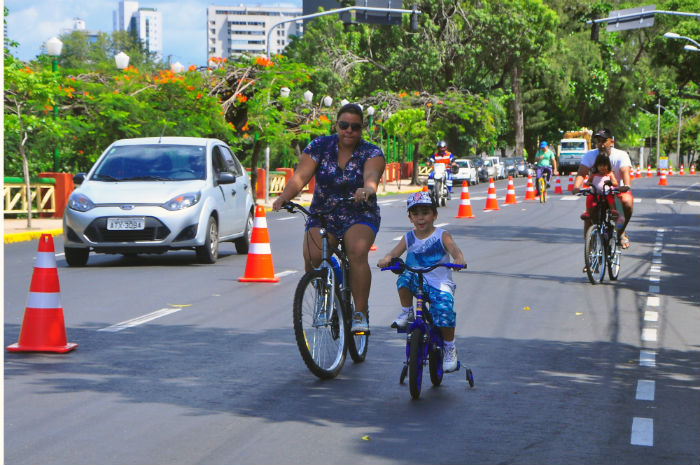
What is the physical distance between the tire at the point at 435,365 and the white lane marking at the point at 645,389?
118cm

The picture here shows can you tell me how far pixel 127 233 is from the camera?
576 inches

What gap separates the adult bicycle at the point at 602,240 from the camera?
1359cm

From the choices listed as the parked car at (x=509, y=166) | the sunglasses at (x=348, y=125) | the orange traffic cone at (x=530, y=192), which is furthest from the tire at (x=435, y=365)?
the parked car at (x=509, y=166)

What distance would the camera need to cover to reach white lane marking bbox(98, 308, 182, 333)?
959cm

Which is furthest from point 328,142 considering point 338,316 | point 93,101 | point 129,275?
point 93,101

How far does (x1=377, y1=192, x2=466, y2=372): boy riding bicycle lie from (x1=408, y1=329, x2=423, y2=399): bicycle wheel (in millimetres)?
277

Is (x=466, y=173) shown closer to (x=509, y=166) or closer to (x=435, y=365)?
(x=509, y=166)

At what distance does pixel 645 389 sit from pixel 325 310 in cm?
204

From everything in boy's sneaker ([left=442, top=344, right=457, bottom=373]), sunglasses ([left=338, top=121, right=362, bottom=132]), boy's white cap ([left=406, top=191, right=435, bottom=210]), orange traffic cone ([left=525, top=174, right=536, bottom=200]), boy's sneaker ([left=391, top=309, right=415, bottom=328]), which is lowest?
orange traffic cone ([left=525, top=174, right=536, bottom=200])

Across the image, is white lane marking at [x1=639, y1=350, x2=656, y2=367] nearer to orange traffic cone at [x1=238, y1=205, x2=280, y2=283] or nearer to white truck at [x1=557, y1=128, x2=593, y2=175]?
orange traffic cone at [x1=238, y1=205, x2=280, y2=283]

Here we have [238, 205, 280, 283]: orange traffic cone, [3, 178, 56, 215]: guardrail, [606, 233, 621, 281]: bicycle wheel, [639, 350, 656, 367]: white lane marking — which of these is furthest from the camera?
[3, 178, 56, 215]: guardrail

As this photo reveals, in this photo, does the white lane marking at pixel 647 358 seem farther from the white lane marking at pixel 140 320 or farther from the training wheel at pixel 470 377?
the white lane marking at pixel 140 320

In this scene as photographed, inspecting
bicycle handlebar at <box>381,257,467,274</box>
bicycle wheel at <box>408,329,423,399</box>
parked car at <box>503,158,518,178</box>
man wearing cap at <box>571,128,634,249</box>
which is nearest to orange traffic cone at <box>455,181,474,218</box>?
man wearing cap at <box>571,128,634,249</box>

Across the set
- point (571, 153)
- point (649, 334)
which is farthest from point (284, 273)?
point (571, 153)
